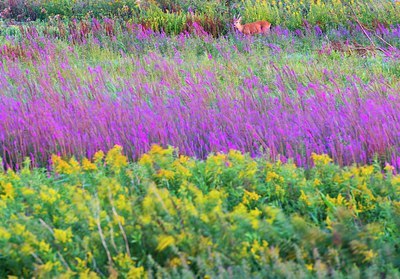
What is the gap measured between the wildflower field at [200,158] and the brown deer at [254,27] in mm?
451

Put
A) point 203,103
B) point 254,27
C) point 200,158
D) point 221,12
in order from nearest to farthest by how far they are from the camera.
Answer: point 200,158 → point 203,103 → point 254,27 → point 221,12

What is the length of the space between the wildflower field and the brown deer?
0.45 metres

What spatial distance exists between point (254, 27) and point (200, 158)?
6.02 metres

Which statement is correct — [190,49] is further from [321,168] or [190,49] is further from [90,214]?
[90,214]

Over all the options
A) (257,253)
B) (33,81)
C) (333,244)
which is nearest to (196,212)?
(257,253)

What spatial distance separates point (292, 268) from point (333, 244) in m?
0.33

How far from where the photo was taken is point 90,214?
9.27 ft

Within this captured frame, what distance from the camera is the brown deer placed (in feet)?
32.7

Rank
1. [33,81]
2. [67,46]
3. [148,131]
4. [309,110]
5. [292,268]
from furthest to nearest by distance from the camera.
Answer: [67,46]
[33,81]
[309,110]
[148,131]
[292,268]

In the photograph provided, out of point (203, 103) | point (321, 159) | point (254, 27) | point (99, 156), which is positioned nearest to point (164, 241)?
point (99, 156)

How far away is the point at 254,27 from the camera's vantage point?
396 inches

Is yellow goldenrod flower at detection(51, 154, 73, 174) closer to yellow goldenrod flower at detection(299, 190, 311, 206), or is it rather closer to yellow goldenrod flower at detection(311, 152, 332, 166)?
yellow goldenrod flower at detection(299, 190, 311, 206)

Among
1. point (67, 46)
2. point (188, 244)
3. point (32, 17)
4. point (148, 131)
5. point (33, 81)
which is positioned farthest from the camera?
point (32, 17)

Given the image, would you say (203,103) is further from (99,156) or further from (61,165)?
(61,165)
